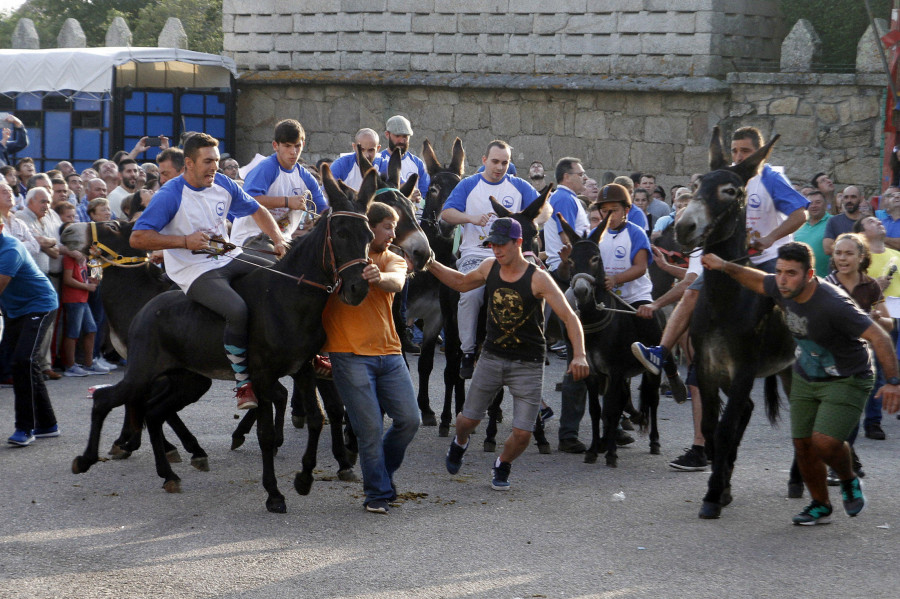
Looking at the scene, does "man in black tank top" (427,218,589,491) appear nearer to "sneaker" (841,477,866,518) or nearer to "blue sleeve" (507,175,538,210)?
"sneaker" (841,477,866,518)

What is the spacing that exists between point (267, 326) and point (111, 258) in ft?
9.34

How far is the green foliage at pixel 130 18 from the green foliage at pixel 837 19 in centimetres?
2502

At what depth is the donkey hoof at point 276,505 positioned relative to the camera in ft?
24.6

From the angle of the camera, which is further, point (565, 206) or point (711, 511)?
point (565, 206)

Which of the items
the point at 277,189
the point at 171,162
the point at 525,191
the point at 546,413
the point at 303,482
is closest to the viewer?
the point at 303,482

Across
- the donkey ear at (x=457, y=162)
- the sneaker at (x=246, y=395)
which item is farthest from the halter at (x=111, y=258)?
the donkey ear at (x=457, y=162)

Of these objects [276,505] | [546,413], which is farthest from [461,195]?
[276,505]

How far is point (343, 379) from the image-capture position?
744 centimetres

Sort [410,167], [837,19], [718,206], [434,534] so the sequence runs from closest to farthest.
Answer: [434,534] → [718,206] → [410,167] → [837,19]

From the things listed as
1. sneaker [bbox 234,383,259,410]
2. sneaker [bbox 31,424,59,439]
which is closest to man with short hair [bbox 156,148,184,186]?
sneaker [bbox 31,424,59,439]

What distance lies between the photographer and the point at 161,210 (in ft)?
25.7

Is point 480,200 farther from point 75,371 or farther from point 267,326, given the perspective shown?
point 75,371

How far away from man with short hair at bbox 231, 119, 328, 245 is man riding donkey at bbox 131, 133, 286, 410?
0.87 meters

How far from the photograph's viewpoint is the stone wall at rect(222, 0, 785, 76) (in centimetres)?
2081
